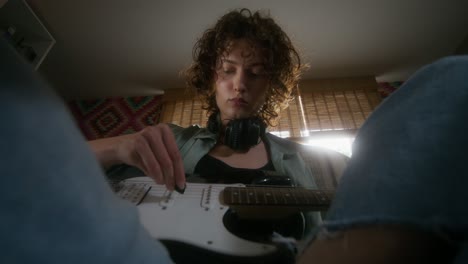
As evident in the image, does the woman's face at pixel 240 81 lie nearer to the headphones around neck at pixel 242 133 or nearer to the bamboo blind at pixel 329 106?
the headphones around neck at pixel 242 133

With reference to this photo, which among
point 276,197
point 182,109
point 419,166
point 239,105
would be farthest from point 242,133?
point 182,109

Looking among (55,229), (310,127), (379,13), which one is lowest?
(310,127)

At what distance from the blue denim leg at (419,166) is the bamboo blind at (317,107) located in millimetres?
1603

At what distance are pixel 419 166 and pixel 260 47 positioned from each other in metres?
1.09

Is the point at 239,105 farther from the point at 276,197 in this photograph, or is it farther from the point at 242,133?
the point at 276,197

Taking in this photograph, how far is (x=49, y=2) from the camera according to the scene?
4.67ft

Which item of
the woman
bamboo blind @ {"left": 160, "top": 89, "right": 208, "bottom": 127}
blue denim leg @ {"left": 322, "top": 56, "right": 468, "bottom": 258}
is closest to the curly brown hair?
the woman

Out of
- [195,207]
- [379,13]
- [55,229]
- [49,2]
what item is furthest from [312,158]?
[49,2]

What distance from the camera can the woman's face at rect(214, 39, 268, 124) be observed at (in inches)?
41.0

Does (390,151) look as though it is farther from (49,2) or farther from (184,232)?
(49,2)

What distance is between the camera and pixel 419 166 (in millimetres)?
208

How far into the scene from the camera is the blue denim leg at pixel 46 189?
0.43 ft

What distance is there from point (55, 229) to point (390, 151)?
0.27 meters

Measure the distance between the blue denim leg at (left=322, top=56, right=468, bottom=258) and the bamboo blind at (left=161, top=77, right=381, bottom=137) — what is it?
160 centimetres
